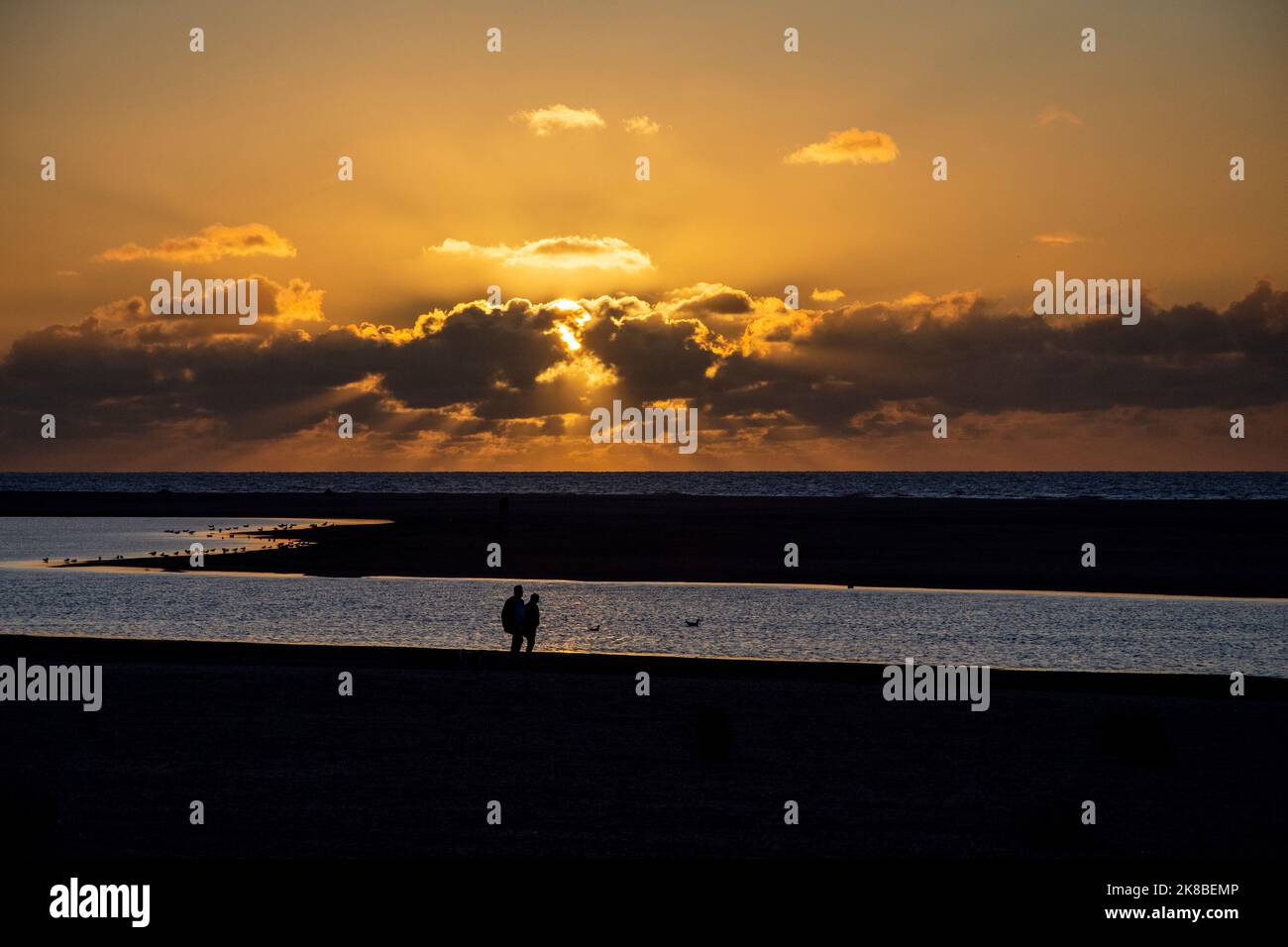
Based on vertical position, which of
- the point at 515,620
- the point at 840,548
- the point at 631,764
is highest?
the point at 515,620

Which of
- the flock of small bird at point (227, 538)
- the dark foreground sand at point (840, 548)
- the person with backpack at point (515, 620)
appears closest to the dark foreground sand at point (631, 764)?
the person with backpack at point (515, 620)

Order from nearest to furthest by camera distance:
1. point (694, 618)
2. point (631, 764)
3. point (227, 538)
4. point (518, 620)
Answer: point (631, 764), point (518, 620), point (694, 618), point (227, 538)

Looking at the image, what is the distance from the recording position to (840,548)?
227 ft

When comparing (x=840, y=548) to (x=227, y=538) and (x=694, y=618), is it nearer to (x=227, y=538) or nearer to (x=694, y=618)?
(x=694, y=618)

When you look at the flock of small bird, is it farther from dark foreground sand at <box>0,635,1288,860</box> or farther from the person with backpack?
dark foreground sand at <box>0,635,1288,860</box>

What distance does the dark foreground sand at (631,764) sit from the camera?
14.1 metres

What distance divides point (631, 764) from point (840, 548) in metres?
52.2

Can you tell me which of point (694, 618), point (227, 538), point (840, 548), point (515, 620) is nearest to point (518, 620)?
point (515, 620)

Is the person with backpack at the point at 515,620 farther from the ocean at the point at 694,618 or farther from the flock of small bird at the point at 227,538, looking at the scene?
the flock of small bird at the point at 227,538

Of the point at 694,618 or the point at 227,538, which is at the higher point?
the point at 227,538

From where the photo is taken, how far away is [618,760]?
18.4m

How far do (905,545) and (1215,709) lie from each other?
47448 millimetres

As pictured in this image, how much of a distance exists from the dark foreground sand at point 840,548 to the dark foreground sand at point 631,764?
28.3 metres
